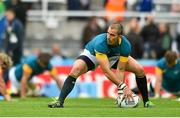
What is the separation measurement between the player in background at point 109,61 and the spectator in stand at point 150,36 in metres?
11.8

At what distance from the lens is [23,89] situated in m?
24.8

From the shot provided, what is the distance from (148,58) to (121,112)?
14.2 m

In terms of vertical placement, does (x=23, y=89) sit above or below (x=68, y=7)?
below

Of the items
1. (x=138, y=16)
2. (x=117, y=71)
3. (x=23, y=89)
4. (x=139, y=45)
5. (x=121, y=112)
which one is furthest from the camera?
(x=138, y=16)

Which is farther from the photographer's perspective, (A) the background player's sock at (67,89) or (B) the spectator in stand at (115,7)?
(B) the spectator in stand at (115,7)

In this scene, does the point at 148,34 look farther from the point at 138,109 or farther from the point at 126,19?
the point at 138,109

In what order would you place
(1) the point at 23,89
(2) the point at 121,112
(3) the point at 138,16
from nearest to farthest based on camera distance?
(2) the point at 121,112
(1) the point at 23,89
(3) the point at 138,16

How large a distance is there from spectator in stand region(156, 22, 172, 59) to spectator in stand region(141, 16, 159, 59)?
0.14 m

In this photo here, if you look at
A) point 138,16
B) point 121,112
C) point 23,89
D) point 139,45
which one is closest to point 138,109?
point 121,112

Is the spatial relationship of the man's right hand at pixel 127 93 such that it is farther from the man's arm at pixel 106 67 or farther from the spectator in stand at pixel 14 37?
the spectator in stand at pixel 14 37

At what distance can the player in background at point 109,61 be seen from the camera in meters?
16.8

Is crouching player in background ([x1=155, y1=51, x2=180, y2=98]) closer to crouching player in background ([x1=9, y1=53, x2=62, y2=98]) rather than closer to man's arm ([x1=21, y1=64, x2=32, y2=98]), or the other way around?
crouching player in background ([x1=9, y1=53, x2=62, y2=98])

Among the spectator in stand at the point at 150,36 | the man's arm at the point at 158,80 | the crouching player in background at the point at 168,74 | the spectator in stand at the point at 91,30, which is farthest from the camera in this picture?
the spectator in stand at the point at 150,36

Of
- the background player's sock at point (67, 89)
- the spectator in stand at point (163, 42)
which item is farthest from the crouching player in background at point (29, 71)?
the background player's sock at point (67, 89)
